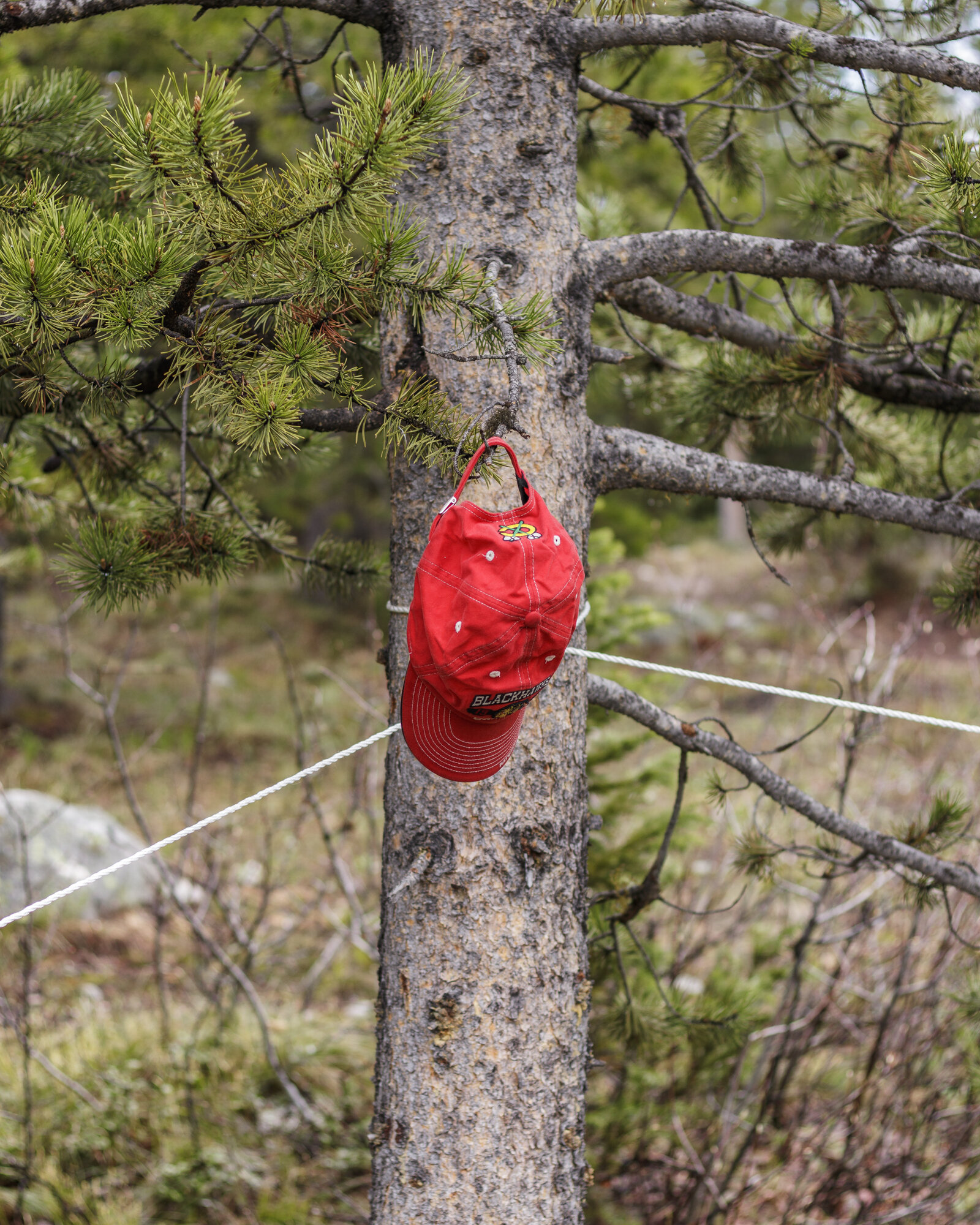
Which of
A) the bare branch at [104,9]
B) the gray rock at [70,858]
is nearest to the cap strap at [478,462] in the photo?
the bare branch at [104,9]

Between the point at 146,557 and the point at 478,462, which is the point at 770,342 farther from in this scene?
the point at 146,557

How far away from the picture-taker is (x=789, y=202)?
2730 mm

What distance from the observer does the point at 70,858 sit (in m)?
5.91

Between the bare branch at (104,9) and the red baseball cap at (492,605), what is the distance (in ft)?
3.55

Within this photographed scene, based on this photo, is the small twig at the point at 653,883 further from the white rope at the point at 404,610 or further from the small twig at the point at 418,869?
the small twig at the point at 418,869

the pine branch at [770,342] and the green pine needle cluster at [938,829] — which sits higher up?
the pine branch at [770,342]

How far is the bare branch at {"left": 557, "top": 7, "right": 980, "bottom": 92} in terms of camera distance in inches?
66.8

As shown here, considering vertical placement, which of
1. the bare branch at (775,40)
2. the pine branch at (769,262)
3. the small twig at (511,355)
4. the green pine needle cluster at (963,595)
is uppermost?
the bare branch at (775,40)

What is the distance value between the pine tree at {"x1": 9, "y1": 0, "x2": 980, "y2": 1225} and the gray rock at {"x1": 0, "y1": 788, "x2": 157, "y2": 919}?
4.00 metres

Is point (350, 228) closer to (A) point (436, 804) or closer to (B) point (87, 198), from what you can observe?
(A) point (436, 804)

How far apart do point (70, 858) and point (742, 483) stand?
5348 mm

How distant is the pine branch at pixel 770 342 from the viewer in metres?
2.34

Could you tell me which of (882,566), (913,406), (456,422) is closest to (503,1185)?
(456,422)

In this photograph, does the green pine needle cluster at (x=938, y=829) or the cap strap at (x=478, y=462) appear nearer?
the cap strap at (x=478, y=462)
